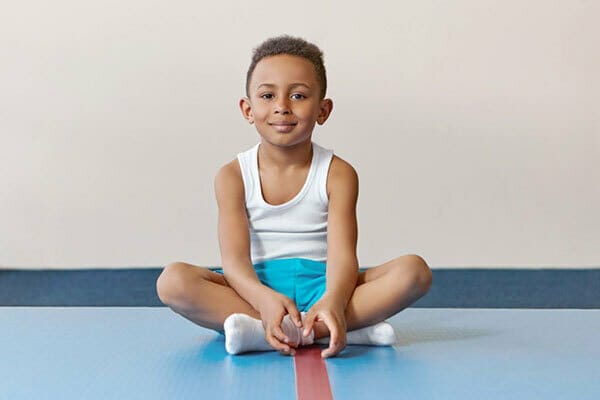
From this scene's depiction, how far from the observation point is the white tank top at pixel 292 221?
230 cm

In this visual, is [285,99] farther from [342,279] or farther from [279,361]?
[279,361]

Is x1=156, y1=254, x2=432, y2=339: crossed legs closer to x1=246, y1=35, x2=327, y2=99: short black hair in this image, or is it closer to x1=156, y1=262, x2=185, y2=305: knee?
x1=156, y1=262, x2=185, y2=305: knee

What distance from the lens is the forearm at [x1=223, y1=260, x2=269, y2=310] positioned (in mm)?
2111

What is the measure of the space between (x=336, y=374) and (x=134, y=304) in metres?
1.75

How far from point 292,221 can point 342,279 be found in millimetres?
247

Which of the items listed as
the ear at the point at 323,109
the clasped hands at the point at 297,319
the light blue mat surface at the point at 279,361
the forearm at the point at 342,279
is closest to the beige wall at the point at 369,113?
the light blue mat surface at the point at 279,361

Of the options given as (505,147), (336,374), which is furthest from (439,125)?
(336,374)

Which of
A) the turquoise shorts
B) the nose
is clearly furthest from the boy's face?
the turquoise shorts

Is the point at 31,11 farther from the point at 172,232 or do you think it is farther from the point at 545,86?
the point at 545,86

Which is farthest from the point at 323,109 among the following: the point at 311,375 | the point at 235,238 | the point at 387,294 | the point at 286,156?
the point at 311,375

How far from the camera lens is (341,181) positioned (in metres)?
2.30

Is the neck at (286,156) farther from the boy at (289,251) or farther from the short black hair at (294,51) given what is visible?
the short black hair at (294,51)

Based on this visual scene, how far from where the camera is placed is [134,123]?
4.14 meters

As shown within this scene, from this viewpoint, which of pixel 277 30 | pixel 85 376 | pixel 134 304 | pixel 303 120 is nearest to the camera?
pixel 85 376
